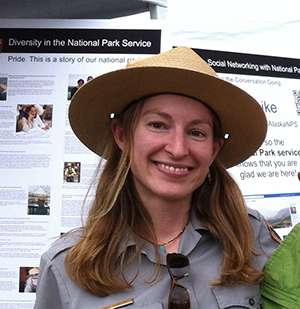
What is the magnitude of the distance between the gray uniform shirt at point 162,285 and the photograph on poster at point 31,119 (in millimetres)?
704

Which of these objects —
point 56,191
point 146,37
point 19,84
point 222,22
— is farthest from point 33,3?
point 222,22

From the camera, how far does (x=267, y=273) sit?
55.8 inches

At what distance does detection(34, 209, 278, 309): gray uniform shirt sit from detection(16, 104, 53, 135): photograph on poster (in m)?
0.70

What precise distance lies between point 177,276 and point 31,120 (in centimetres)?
109

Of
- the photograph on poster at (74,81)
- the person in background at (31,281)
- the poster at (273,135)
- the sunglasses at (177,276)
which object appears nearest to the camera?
the sunglasses at (177,276)

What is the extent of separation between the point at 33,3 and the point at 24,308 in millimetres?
1435

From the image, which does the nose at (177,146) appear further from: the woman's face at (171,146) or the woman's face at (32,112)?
the woman's face at (32,112)

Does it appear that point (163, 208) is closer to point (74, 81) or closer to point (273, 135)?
point (74, 81)

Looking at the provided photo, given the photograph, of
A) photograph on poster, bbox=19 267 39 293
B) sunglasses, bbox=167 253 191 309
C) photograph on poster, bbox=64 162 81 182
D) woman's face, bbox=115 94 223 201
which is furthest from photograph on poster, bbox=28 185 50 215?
sunglasses, bbox=167 253 191 309

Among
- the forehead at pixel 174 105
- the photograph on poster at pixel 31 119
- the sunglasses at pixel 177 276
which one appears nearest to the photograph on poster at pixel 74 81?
the photograph on poster at pixel 31 119

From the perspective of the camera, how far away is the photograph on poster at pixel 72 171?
6.63 feet

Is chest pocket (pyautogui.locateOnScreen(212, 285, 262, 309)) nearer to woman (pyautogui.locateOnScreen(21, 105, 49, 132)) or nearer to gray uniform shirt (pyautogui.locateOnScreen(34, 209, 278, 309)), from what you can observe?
gray uniform shirt (pyautogui.locateOnScreen(34, 209, 278, 309))

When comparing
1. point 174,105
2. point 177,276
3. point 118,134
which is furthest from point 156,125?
point 177,276

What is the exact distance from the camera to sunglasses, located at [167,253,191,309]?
1.28 metres
